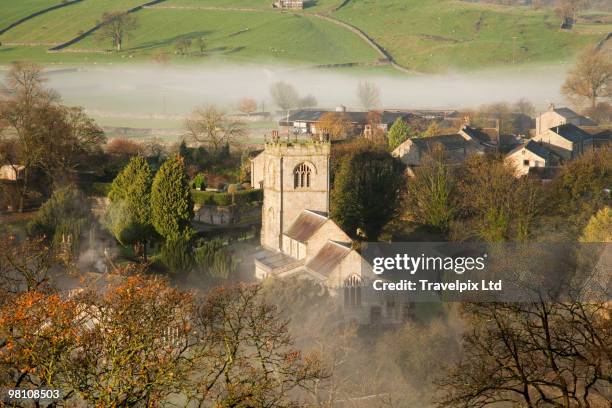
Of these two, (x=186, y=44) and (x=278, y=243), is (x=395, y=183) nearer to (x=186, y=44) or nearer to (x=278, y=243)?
(x=278, y=243)

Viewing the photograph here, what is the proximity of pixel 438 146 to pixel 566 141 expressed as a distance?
38.8 ft

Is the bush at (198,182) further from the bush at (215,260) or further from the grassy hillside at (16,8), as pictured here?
the grassy hillside at (16,8)

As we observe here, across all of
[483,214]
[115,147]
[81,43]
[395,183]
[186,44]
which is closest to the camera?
[483,214]

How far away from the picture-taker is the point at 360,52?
122875mm

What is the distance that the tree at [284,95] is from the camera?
99.1m

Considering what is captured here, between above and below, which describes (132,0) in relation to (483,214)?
above

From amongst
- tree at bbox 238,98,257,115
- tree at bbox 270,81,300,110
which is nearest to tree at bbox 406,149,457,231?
tree at bbox 238,98,257,115

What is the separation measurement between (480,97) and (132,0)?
51.2 metres

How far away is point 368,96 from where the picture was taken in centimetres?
10300

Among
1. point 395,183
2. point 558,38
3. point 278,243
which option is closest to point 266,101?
point 558,38

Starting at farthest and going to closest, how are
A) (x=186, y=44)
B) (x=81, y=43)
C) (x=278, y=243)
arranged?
1. (x=186, y=44)
2. (x=81, y=43)
3. (x=278, y=243)

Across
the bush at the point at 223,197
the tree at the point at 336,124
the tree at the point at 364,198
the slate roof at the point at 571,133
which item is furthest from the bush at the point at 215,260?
the slate roof at the point at 571,133

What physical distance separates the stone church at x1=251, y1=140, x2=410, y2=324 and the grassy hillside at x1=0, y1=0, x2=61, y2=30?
7435 cm

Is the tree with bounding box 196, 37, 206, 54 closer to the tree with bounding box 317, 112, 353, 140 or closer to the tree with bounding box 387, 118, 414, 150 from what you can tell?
the tree with bounding box 317, 112, 353, 140
